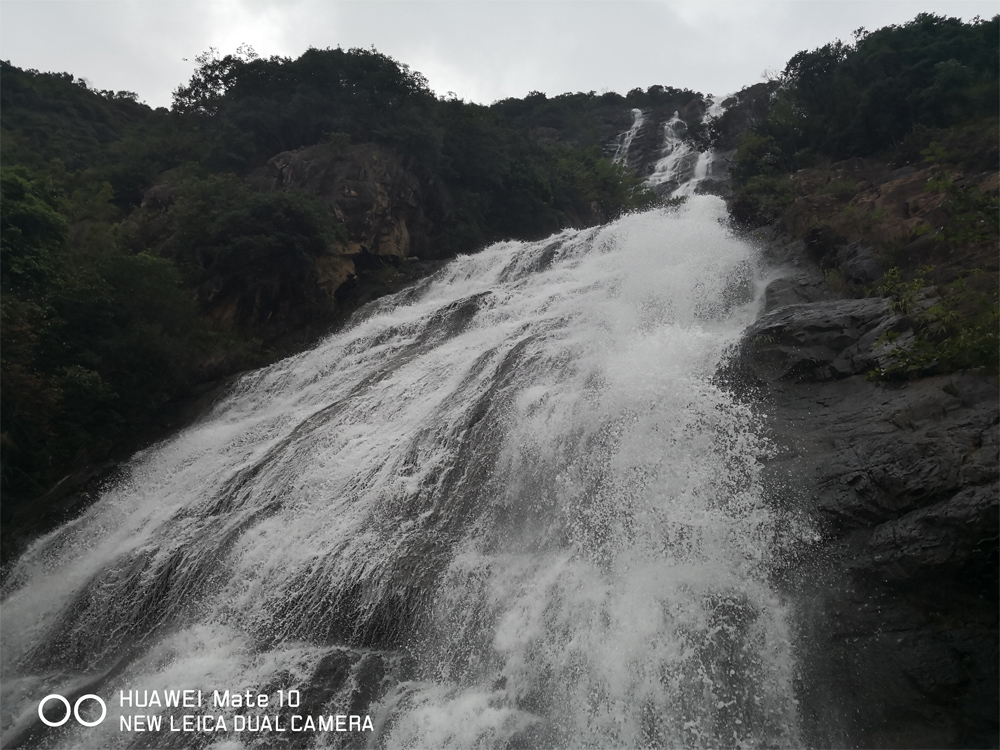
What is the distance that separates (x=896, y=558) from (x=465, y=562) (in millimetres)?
5248

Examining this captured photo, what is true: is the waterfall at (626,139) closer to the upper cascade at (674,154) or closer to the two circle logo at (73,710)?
the upper cascade at (674,154)

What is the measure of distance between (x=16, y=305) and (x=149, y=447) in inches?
161

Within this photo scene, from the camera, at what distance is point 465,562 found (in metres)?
8.44

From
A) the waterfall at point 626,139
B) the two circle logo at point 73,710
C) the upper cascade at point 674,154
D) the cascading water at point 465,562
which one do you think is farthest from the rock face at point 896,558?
the waterfall at point 626,139

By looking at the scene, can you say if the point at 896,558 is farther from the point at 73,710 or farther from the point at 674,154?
the point at 674,154

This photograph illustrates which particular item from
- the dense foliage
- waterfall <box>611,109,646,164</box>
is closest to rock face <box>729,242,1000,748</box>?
the dense foliage

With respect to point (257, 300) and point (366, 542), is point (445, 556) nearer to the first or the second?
point (366, 542)

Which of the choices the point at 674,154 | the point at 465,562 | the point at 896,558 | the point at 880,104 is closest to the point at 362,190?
the point at 880,104

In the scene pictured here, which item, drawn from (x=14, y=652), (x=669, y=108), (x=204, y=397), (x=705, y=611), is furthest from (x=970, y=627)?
(x=669, y=108)

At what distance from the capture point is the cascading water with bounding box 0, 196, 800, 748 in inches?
269

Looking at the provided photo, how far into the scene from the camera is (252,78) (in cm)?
2677

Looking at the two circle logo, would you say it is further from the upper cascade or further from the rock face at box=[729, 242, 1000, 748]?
the upper cascade

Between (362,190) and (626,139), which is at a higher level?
(626,139)

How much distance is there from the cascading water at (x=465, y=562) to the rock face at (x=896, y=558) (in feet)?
1.48
